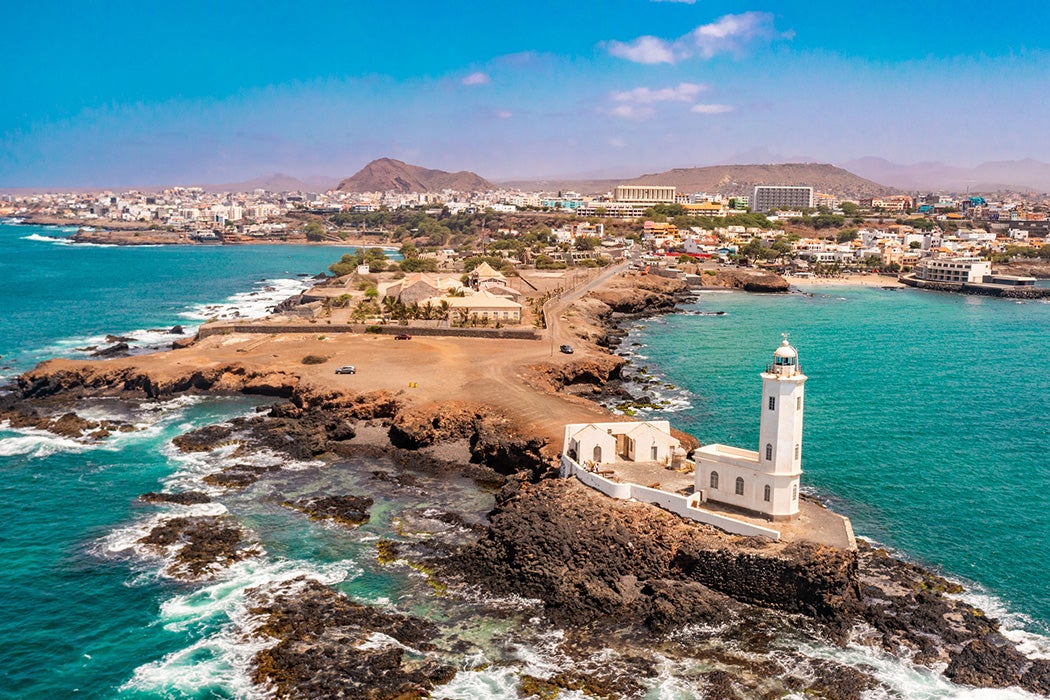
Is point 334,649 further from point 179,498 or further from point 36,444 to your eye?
point 36,444

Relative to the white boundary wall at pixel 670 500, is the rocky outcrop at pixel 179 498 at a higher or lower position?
lower

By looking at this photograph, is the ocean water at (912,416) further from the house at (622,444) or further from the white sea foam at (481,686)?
the white sea foam at (481,686)

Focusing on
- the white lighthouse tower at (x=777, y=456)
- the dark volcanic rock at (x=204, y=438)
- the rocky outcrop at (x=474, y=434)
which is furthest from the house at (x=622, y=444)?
the dark volcanic rock at (x=204, y=438)

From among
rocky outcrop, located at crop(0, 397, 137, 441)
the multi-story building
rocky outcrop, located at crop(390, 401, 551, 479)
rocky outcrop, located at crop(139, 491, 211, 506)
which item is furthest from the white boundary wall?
the multi-story building

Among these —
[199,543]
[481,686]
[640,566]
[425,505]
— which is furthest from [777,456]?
[199,543]

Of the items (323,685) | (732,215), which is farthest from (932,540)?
(732,215)

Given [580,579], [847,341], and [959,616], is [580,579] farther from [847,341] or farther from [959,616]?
[847,341]

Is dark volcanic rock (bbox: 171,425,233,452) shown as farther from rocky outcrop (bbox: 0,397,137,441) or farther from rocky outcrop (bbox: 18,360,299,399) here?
rocky outcrop (bbox: 18,360,299,399)
